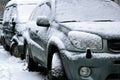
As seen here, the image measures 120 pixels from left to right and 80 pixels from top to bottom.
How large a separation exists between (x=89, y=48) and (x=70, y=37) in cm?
41

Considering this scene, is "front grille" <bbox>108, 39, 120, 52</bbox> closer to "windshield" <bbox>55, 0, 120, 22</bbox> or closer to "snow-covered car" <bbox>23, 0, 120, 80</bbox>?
"snow-covered car" <bbox>23, 0, 120, 80</bbox>

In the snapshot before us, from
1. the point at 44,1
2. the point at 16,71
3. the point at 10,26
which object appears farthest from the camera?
the point at 10,26

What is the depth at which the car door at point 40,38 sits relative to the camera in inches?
290

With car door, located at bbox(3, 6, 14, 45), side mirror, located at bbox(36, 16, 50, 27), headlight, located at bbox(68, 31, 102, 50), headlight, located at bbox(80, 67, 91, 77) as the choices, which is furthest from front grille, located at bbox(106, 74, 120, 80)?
car door, located at bbox(3, 6, 14, 45)

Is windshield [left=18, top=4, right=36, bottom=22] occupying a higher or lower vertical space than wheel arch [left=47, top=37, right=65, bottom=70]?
higher

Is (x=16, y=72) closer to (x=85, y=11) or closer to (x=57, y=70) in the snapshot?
(x=85, y=11)

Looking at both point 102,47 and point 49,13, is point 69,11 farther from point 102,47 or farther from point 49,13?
point 102,47

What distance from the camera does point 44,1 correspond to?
8.38 metres

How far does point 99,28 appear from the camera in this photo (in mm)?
6176

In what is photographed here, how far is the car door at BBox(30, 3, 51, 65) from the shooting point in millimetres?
7375

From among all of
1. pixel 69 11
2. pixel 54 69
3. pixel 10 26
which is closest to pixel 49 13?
pixel 69 11

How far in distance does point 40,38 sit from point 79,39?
1.82 m

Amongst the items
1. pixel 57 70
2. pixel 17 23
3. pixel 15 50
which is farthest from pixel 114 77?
pixel 17 23

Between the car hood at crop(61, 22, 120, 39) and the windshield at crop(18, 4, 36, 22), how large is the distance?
17.4 ft
